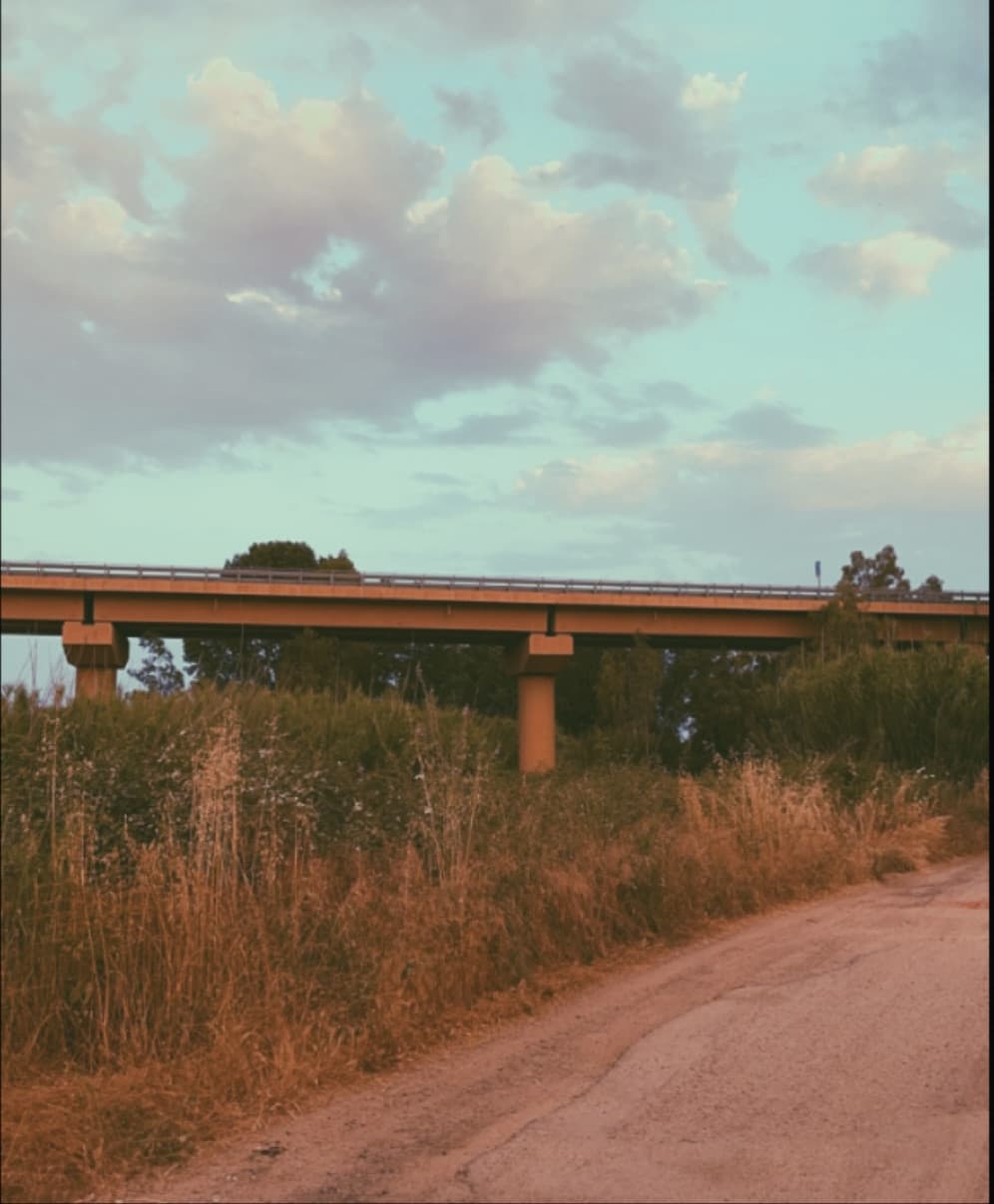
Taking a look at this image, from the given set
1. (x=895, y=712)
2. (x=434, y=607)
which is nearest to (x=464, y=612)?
(x=434, y=607)

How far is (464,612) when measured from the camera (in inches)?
1850

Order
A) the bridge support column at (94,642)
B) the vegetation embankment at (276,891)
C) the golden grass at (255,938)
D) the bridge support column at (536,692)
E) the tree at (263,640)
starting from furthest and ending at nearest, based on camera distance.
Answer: the bridge support column at (536,692) < the bridge support column at (94,642) < the tree at (263,640) < the vegetation embankment at (276,891) < the golden grass at (255,938)

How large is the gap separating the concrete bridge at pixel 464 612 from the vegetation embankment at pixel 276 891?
29.8m

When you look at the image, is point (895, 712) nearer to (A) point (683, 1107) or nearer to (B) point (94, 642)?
(A) point (683, 1107)

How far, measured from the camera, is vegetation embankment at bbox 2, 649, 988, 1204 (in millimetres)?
6680

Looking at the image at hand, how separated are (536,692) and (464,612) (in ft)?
15.2

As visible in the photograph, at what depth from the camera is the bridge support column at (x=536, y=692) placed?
47312mm

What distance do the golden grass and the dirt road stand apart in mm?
435

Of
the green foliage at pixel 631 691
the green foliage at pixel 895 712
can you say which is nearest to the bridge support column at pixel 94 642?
the green foliage at pixel 631 691

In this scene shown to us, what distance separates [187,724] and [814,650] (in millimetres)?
37159

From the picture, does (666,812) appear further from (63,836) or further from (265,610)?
(265,610)

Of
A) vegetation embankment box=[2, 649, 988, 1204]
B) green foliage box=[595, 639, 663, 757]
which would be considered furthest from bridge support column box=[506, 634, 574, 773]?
vegetation embankment box=[2, 649, 988, 1204]

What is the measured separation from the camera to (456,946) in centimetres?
894

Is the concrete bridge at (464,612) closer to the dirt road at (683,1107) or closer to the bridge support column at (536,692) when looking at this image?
the bridge support column at (536,692)
